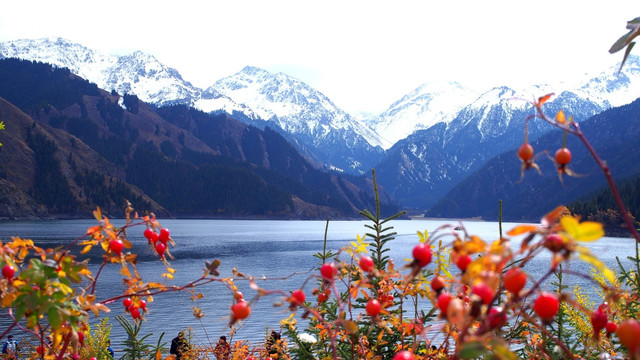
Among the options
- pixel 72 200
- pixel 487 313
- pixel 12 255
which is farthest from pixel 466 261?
pixel 72 200

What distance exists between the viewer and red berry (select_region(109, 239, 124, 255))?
224 centimetres

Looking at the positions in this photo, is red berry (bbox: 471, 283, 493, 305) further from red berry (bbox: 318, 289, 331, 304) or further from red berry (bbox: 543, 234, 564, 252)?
red berry (bbox: 318, 289, 331, 304)

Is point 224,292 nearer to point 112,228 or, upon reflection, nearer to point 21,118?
point 112,228

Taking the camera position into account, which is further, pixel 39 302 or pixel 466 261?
pixel 39 302

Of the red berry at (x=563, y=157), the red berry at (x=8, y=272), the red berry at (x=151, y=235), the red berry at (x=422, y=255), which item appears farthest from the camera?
the red berry at (x=151, y=235)

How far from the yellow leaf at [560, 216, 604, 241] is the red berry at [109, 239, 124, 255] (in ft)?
6.16

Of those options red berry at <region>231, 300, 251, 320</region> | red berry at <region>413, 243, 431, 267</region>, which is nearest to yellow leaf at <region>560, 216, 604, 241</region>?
red berry at <region>413, 243, 431, 267</region>

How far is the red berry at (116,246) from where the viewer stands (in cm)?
224

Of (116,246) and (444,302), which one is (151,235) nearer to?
(116,246)

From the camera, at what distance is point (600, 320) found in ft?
5.24

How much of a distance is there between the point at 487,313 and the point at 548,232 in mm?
215

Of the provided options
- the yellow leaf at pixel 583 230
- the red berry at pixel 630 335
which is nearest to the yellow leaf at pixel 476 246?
the yellow leaf at pixel 583 230

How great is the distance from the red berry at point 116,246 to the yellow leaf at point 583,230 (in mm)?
1878

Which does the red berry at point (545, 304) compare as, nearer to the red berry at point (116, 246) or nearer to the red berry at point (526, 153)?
the red berry at point (526, 153)
